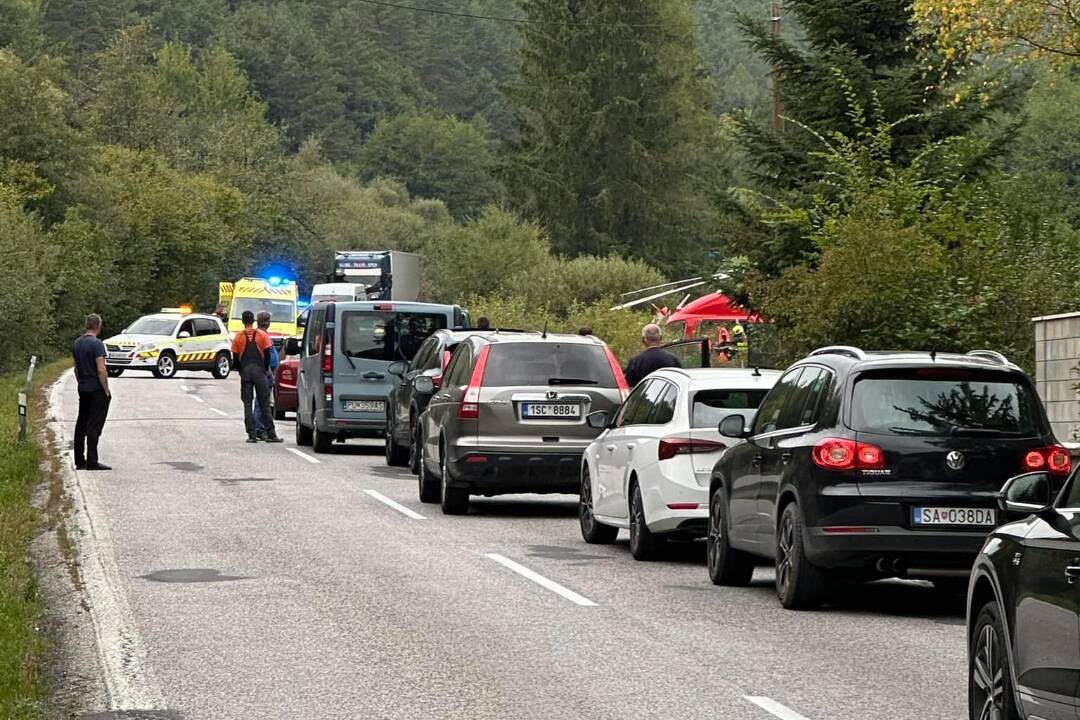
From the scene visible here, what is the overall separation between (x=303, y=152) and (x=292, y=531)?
386ft

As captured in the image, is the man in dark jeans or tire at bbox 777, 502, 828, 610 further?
the man in dark jeans

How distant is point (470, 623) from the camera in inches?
458

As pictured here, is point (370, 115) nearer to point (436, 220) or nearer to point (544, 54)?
point (436, 220)

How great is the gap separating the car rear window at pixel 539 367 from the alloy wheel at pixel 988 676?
38.4ft

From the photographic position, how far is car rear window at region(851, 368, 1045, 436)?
1219cm

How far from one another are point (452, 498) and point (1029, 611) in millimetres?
12514

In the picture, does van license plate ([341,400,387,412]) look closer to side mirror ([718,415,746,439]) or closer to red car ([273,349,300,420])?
red car ([273,349,300,420])

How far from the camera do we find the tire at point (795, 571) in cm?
1236

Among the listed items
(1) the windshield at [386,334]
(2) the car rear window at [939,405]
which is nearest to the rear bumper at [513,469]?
(2) the car rear window at [939,405]

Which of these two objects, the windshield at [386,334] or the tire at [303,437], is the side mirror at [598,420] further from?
the tire at [303,437]

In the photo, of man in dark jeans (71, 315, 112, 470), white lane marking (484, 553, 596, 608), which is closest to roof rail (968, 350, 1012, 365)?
white lane marking (484, 553, 596, 608)

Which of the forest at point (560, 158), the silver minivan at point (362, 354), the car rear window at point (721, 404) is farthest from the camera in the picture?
the silver minivan at point (362, 354)

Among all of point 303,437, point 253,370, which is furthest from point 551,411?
point 253,370

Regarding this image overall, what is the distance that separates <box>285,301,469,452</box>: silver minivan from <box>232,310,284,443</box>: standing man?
1676 mm
